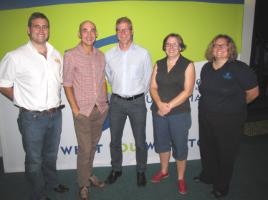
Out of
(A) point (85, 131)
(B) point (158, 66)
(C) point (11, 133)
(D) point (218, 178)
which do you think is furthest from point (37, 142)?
(D) point (218, 178)

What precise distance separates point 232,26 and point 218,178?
6.36 feet

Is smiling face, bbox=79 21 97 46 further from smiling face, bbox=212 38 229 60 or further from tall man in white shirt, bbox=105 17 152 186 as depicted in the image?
smiling face, bbox=212 38 229 60

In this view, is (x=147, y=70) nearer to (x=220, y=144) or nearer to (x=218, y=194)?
A: (x=220, y=144)

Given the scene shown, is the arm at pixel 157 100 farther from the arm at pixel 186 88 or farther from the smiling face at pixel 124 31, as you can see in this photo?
the smiling face at pixel 124 31

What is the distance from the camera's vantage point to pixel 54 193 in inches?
116

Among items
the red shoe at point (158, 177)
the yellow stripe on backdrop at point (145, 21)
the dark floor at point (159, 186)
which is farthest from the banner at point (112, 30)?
the red shoe at point (158, 177)

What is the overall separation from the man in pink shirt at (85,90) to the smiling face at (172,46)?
0.70 meters

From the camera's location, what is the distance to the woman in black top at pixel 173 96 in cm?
264

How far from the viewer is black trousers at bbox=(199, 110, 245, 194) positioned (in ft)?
8.41

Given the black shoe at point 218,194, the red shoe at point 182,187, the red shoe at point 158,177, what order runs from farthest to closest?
the red shoe at point 158,177
the red shoe at point 182,187
the black shoe at point 218,194

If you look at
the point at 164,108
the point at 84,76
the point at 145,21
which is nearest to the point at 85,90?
the point at 84,76

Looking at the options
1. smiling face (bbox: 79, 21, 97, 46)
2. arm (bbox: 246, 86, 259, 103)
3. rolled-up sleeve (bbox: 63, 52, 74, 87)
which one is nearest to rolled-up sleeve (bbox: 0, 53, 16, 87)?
rolled-up sleeve (bbox: 63, 52, 74, 87)

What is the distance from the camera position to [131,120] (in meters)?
2.92

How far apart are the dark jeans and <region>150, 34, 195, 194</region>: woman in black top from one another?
153 mm
